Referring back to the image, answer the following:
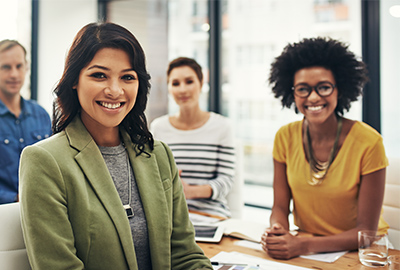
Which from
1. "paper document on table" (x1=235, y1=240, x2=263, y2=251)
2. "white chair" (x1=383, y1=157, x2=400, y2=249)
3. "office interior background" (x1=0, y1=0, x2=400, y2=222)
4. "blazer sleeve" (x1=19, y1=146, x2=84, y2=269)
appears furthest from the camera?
"office interior background" (x1=0, y1=0, x2=400, y2=222)

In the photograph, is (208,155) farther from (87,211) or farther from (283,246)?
(87,211)

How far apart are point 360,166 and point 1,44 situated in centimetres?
235

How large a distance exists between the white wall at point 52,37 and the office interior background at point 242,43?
1 centimetres

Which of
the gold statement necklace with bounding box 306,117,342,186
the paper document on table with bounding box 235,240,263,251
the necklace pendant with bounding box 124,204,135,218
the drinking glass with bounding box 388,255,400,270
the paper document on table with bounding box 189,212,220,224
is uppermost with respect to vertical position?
the gold statement necklace with bounding box 306,117,342,186

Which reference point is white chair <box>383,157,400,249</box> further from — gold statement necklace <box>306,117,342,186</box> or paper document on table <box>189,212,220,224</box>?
paper document on table <box>189,212,220,224</box>

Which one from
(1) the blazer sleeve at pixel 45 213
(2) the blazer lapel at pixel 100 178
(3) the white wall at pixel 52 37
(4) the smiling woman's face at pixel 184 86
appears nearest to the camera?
(1) the blazer sleeve at pixel 45 213

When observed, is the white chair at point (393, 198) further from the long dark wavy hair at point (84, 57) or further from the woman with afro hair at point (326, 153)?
the long dark wavy hair at point (84, 57)

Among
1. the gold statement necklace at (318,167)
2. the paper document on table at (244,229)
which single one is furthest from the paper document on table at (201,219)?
the gold statement necklace at (318,167)

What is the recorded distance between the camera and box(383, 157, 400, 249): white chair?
6.85 feet

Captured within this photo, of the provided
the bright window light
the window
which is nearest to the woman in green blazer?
the window

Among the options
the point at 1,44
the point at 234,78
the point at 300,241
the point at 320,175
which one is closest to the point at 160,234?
the point at 300,241

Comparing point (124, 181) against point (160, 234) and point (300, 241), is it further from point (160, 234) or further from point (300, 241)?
point (300, 241)

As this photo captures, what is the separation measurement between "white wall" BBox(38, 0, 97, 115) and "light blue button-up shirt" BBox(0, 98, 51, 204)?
1596mm

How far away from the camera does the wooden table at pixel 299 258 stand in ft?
4.86
